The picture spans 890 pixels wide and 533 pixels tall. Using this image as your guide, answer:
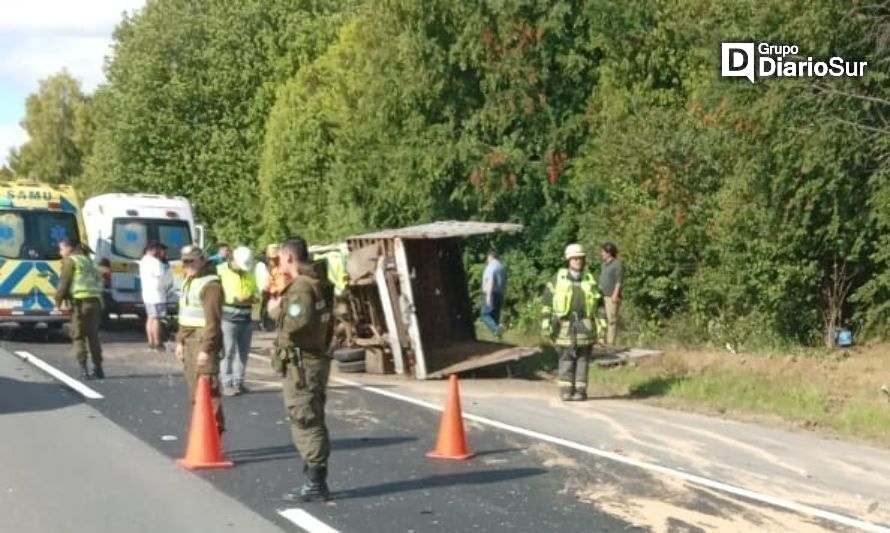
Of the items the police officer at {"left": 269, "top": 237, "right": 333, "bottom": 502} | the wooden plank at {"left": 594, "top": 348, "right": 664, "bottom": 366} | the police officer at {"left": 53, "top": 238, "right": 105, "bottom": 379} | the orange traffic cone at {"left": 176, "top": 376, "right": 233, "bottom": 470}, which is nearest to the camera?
the police officer at {"left": 269, "top": 237, "right": 333, "bottom": 502}

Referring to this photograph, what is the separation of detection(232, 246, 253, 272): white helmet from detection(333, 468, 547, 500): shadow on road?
17.4 ft

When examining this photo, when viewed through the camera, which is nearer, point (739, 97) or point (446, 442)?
point (446, 442)

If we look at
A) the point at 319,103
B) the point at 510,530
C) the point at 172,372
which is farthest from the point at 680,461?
the point at 319,103

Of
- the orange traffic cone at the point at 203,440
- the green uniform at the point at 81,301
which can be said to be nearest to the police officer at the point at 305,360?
the orange traffic cone at the point at 203,440

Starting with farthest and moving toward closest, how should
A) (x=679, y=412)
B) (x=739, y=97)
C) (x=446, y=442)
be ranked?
(x=739, y=97) → (x=679, y=412) → (x=446, y=442)

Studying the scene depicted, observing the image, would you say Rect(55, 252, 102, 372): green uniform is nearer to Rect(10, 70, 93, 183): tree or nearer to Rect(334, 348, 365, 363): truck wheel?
Rect(334, 348, 365, 363): truck wheel

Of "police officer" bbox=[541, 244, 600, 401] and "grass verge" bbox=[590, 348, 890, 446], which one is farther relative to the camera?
"police officer" bbox=[541, 244, 600, 401]

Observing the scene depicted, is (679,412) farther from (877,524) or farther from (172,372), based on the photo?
(172,372)

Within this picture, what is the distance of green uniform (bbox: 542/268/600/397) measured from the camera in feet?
49.0

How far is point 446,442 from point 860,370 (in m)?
8.38

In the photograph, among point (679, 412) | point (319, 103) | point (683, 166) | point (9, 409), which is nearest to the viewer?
point (9, 409)

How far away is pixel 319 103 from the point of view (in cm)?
4119

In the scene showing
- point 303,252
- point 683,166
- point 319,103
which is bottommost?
point 303,252

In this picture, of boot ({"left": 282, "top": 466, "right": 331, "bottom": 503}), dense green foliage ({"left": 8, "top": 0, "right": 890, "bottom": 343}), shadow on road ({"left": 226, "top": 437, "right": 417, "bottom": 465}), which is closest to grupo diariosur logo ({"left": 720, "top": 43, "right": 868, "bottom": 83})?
dense green foliage ({"left": 8, "top": 0, "right": 890, "bottom": 343})
